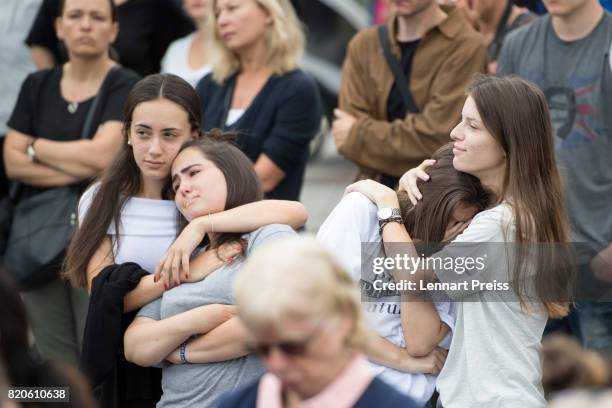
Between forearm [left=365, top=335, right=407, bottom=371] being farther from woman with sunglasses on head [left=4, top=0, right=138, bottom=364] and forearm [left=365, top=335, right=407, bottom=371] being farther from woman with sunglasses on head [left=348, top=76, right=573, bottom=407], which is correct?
woman with sunglasses on head [left=4, top=0, right=138, bottom=364]

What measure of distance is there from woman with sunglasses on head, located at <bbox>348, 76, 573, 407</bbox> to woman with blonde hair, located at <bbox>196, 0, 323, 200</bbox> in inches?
65.5

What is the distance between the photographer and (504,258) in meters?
3.66

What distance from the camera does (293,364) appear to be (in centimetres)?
246

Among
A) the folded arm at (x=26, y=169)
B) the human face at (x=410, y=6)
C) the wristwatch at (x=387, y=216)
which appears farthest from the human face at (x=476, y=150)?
the folded arm at (x=26, y=169)

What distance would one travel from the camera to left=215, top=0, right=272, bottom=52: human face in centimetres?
557

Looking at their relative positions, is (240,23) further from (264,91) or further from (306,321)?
(306,321)

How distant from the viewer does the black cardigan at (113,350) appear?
4.05 metres

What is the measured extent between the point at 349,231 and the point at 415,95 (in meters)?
1.61

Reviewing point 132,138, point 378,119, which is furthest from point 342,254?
point 378,119

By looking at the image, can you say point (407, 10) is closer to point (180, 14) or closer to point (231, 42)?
point (231, 42)

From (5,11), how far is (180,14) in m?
0.99

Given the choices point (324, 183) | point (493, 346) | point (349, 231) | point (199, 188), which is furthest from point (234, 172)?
point (324, 183)

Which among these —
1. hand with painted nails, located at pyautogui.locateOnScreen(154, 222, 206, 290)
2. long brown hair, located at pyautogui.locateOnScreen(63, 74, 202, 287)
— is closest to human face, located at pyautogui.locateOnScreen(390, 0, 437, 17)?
long brown hair, located at pyautogui.locateOnScreen(63, 74, 202, 287)

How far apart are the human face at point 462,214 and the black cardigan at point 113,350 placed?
1.12 metres
